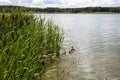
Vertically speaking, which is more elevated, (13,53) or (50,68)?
(13,53)

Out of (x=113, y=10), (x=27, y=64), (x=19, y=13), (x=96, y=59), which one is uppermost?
(x=19, y=13)

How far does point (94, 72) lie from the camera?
780 cm

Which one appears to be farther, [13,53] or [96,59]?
[96,59]

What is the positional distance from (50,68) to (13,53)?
2.87 meters

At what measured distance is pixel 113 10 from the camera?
121 m

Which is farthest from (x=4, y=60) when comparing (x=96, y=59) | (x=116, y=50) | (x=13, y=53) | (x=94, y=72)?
(x=116, y=50)

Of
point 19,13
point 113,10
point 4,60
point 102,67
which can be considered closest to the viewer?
point 4,60

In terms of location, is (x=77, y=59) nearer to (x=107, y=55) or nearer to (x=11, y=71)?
(x=107, y=55)

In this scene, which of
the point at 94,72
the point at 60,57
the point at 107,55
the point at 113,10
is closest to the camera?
the point at 94,72

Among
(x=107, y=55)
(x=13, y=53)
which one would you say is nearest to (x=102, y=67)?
(x=107, y=55)

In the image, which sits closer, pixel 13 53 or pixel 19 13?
pixel 13 53

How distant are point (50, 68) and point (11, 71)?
135 inches

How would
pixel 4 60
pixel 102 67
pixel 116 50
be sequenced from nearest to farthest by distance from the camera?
Result: 1. pixel 4 60
2. pixel 102 67
3. pixel 116 50

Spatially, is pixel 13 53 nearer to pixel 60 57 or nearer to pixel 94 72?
pixel 94 72
